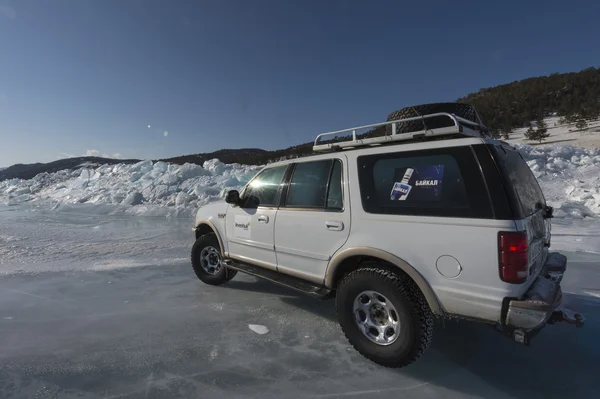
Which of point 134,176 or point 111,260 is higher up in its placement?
point 134,176

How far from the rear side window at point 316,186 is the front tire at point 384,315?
74 centimetres

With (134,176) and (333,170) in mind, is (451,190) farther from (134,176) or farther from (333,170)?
(134,176)

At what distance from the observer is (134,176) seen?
21781 millimetres

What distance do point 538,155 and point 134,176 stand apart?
23.6m

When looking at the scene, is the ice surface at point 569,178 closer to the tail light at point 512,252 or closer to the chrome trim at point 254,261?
the tail light at point 512,252

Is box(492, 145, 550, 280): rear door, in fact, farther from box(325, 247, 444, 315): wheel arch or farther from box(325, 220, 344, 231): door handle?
box(325, 220, 344, 231): door handle

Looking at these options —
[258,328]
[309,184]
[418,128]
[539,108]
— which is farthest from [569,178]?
[539,108]

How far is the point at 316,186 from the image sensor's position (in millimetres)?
3357

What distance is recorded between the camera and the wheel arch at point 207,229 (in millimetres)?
4469

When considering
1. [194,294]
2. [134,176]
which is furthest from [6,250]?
[134,176]

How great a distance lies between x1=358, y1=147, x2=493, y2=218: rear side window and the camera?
2.30m

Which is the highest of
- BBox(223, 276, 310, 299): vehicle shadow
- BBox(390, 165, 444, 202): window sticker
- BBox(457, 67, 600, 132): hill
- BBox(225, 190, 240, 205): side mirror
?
BBox(457, 67, 600, 132): hill

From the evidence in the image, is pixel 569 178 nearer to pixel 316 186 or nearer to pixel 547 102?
pixel 316 186

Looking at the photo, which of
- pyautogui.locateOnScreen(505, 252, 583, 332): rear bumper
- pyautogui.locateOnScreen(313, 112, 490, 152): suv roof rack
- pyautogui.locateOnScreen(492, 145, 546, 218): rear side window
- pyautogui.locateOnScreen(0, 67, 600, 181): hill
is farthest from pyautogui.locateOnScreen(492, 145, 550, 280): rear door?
pyautogui.locateOnScreen(0, 67, 600, 181): hill
